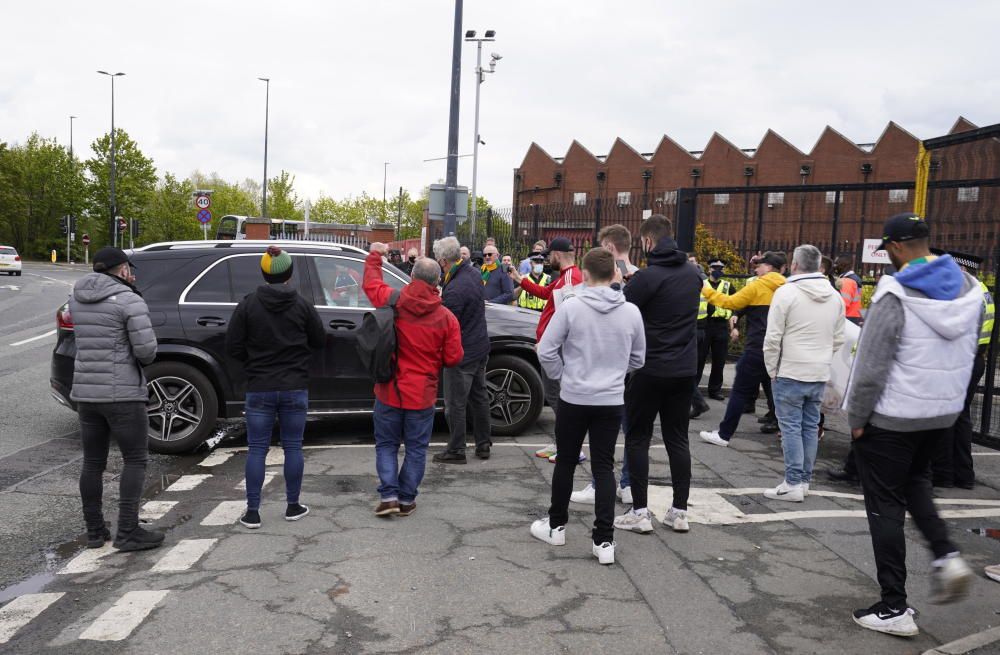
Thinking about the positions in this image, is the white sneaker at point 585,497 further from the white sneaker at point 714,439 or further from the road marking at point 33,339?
the road marking at point 33,339

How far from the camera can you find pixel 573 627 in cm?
382

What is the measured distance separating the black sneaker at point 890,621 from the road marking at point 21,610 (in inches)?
153

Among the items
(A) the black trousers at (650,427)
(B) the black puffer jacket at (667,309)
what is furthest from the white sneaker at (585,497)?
(B) the black puffer jacket at (667,309)

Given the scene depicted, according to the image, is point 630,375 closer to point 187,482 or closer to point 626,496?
point 626,496

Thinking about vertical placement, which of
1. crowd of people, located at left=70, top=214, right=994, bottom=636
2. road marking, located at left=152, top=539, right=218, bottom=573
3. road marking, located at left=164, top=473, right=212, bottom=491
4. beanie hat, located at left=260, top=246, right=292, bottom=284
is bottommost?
road marking, located at left=164, top=473, right=212, bottom=491

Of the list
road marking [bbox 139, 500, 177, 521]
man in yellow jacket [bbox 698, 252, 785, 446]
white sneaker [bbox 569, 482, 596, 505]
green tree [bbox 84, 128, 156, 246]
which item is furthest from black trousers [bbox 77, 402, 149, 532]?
green tree [bbox 84, 128, 156, 246]

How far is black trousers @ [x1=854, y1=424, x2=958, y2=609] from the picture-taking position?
383 centimetres

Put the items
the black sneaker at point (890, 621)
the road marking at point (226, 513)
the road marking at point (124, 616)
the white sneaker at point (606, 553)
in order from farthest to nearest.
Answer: the road marking at point (226, 513)
the white sneaker at point (606, 553)
the black sneaker at point (890, 621)
the road marking at point (124, 616)

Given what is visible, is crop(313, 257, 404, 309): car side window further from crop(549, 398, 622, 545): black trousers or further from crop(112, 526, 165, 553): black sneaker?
crop(549, 398, 622, 545): black trousers

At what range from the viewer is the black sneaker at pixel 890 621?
3.76m

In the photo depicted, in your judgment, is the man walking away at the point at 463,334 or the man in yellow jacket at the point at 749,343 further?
the man in yellow jacket at the point at 749,343

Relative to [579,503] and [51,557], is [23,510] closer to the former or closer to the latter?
[51,557]

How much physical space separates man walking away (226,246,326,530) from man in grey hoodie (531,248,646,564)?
163 cm

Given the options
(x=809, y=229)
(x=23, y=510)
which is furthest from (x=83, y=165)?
(x=23, y=510)
